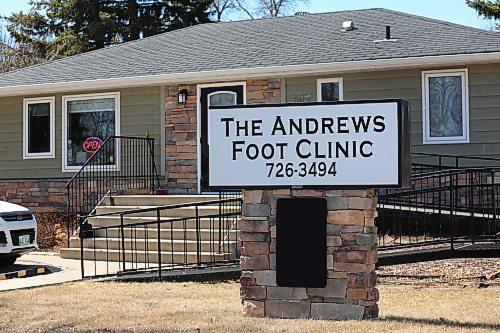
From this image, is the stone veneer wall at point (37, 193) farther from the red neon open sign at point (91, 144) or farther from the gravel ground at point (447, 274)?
the gravel ground at point (447, 274)

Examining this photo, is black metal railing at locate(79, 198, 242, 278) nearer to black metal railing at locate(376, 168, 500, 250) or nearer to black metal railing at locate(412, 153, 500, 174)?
black metal railing at locate(376, 168, 500, 250)

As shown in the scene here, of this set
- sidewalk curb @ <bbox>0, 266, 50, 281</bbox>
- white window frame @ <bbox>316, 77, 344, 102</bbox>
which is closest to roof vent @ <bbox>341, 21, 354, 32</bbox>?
white window frame @ <bbox>316, 77, 344, 102</bbox>

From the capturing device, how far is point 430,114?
15.0 metres

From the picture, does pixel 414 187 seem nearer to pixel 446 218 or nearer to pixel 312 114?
pixel 446 218

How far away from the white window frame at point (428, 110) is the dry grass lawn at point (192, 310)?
5135mm

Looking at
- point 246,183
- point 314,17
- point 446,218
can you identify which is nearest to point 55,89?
point 314,17

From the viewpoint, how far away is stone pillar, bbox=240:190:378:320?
7.47 metres

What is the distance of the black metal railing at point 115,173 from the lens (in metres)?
16.8

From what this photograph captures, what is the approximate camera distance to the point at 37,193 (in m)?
17.9

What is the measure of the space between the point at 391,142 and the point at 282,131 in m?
1.09

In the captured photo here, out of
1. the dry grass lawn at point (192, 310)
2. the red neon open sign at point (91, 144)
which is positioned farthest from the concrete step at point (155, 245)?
the red neon open sign at point (91, 144)

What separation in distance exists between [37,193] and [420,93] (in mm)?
8855

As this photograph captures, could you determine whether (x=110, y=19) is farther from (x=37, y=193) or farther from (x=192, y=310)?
(x=192, y=310)

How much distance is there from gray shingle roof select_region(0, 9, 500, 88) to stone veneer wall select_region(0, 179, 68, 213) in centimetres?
228
